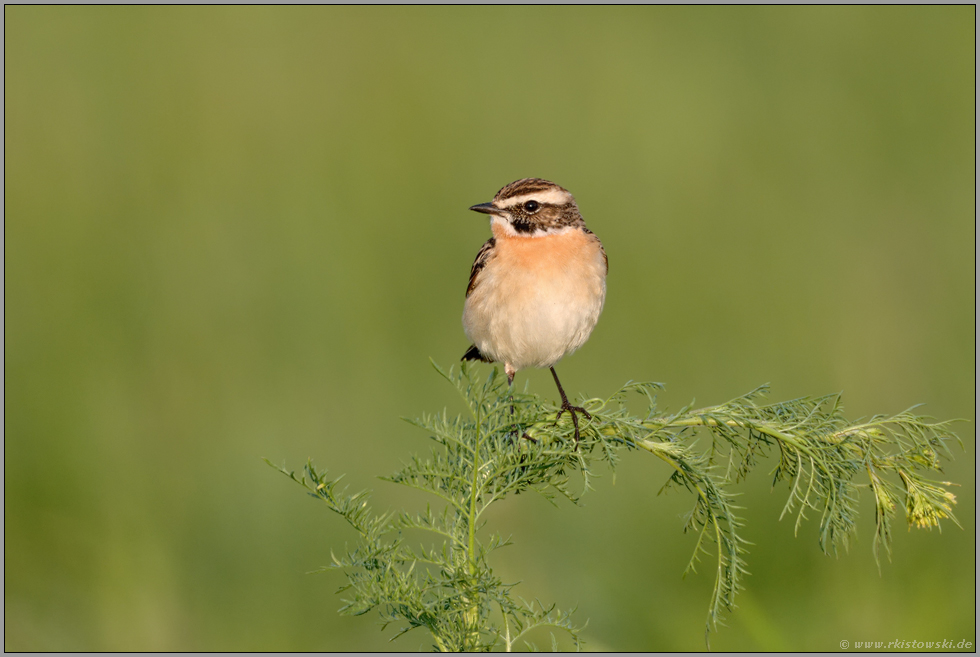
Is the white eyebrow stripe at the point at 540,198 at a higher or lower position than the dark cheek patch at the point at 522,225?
higher

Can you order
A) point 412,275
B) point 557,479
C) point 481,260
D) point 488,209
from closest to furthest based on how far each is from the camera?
point 557,479, point 488,209, point 481,260, point 412,275

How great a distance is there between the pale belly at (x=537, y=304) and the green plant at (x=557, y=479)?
1.92 m

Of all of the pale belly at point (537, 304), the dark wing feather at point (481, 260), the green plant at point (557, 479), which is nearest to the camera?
the green plant at point (557, 479)

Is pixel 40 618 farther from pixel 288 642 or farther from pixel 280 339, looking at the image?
pixel 280 339

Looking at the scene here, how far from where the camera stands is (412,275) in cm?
765

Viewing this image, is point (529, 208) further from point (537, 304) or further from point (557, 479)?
point (557, 479)

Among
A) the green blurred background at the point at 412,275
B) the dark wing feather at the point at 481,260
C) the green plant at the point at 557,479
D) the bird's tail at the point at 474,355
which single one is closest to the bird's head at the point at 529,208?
the dark wing feather at the point at 481,260

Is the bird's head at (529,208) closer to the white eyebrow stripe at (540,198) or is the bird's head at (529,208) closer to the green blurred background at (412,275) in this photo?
the white eyebrow stripe at (540,198)

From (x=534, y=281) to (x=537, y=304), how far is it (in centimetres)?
12

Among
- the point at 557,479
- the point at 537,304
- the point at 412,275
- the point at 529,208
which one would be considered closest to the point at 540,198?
the point at 529,208

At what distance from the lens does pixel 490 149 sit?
851cm

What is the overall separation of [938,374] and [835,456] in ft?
16.3

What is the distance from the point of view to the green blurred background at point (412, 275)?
16.8 feet

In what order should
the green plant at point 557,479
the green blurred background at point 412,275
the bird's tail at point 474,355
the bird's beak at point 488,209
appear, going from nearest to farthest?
the green plant at point 557,479 < the bird's beak at point 488,209 < the green blurred background at point 412,275 < the bird's tail at point 474,355
